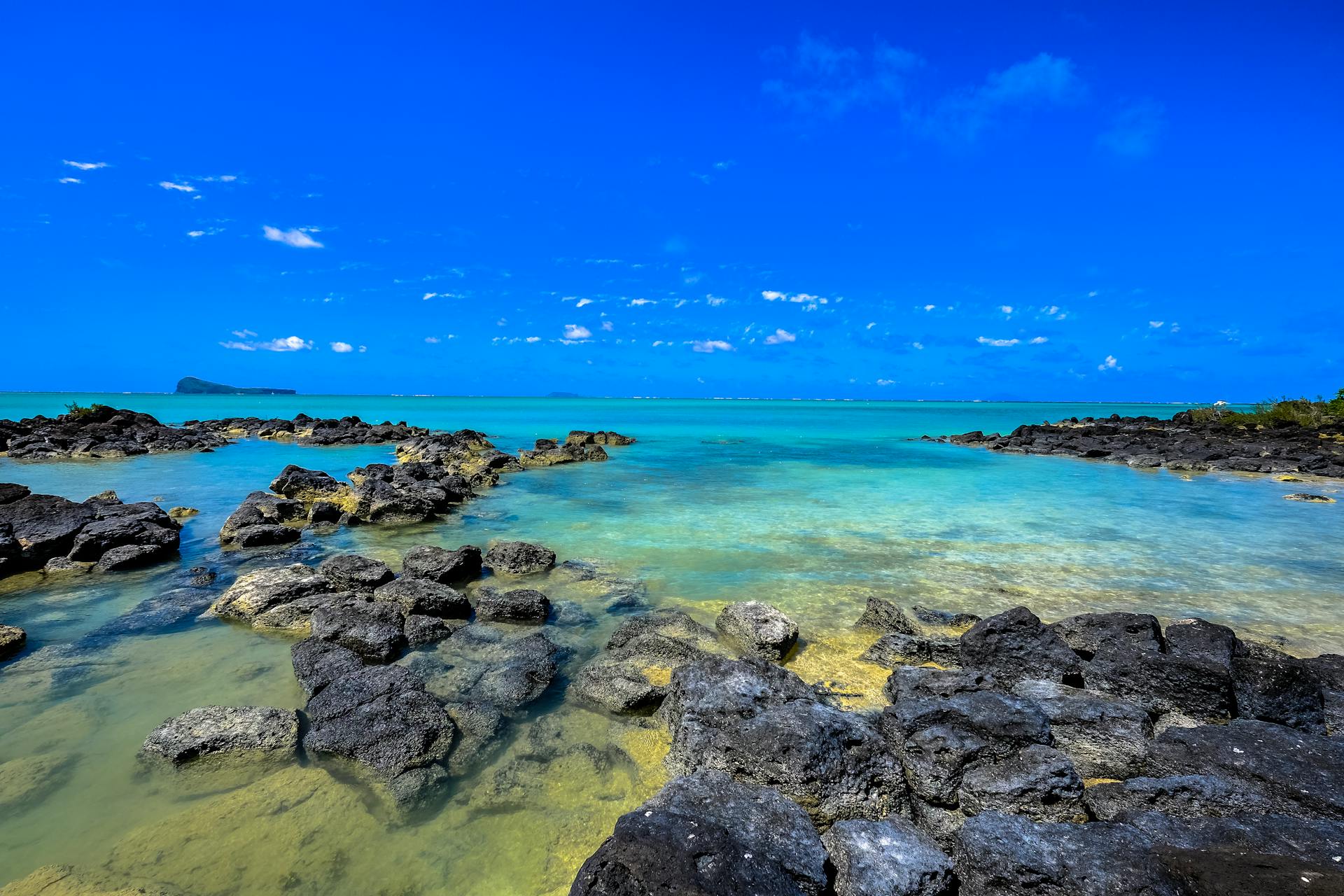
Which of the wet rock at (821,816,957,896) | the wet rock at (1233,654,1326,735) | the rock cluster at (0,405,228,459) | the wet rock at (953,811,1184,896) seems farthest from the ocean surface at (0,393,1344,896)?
the wet rock at (1233,654,1326,735)

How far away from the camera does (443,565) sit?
801 centimetres

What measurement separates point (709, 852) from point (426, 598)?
4.98m

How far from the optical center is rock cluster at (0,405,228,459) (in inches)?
888

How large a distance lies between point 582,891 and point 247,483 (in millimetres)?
17993

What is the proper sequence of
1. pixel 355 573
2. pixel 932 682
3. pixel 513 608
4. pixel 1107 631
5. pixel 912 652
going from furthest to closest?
1. pixel 355 573
2. pixel 513 608
3. pixel 912 652
4. pixel 1107 631
5. pixel 932 682

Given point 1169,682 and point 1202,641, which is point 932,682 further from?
point 1202,641

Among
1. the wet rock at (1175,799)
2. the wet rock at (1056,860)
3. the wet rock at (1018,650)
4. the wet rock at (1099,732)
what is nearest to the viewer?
the wet rock at (1056,860)

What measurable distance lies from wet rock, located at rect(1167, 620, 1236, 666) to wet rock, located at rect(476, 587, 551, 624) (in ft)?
19.5

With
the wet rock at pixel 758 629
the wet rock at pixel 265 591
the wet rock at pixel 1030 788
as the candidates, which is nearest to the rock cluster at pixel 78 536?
the wet rock at pixel 265 591

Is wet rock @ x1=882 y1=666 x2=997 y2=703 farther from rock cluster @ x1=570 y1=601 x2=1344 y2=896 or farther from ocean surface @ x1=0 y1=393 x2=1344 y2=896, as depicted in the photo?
ocean surface @ x1=0 y1=393 x2=1344 y2=896

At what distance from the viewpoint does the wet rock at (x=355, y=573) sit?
7406 millimetres

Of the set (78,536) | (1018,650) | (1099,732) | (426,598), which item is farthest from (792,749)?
(78,536)

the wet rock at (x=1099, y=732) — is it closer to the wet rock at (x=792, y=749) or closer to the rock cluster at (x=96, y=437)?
the wet rock at (x=792, y=749)

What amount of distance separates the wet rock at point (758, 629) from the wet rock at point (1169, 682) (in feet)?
8.40
